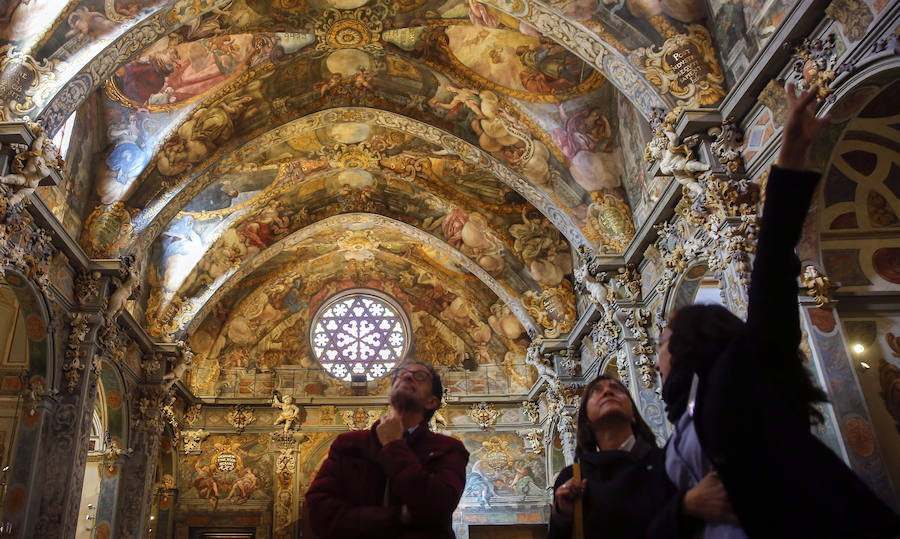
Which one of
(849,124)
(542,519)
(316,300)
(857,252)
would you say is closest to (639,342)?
(857,252)

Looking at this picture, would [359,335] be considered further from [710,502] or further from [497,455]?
[710,502]

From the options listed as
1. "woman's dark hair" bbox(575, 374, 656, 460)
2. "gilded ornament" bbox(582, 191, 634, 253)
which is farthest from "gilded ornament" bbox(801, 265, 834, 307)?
"gilded ornament" bbox(582, 191, 634, 253)

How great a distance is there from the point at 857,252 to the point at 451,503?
257 inches

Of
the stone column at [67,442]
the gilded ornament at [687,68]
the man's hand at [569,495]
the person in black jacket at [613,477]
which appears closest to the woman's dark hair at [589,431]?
the person in black jacket at [613,477]

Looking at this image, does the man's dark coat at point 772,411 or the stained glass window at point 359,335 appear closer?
the man's dark coat at point 772,411

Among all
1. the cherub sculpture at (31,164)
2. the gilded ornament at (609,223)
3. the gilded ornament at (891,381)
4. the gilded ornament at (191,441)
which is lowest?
the gilded ornament at (891,381)

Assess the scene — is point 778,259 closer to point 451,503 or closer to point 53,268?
point 451,503

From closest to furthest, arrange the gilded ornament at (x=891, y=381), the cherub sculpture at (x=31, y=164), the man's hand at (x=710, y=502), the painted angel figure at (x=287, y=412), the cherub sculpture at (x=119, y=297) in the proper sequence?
the man's hand at (x=710, y=502) → the gilded ornament at (x=891, y=381) → the cherub sculpture at (x=31, y=164) → the cherub sculpture at (x=119, y=297) → the painted angel figure at (x=287, y=412)

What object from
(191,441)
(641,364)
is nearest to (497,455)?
(191,441)

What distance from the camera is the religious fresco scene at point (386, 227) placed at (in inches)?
287

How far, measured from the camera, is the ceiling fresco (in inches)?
345

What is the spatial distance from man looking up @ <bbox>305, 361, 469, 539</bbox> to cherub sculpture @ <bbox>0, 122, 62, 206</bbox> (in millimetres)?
6946

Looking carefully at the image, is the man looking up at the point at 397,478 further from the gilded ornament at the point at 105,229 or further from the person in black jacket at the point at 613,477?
the gilded ornament at the point at 105,229

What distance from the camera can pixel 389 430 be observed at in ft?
9.66
